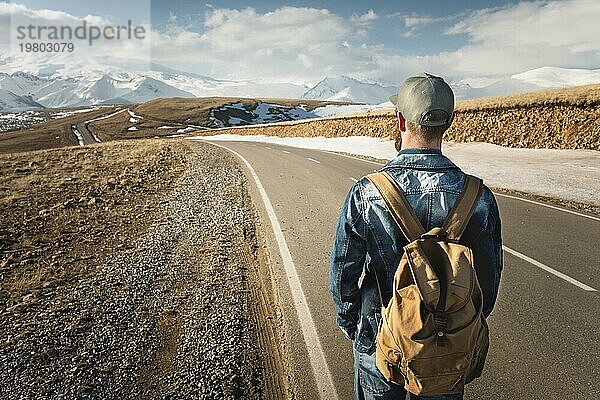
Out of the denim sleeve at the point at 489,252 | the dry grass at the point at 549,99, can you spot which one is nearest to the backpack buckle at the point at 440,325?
the denim sleeve at the point at 489,252

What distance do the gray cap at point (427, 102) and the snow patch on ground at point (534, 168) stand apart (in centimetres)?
1104

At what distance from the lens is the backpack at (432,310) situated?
5.81 feet

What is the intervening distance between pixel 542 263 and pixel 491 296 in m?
5.18

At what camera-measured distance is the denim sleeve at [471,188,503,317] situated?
207cm

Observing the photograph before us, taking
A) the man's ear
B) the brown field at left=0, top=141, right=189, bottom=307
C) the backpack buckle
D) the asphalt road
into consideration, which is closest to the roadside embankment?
the asphalt road

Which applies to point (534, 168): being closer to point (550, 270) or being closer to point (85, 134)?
point (550, 270)

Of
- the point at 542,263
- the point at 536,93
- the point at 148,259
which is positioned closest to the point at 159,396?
the point at 148,259

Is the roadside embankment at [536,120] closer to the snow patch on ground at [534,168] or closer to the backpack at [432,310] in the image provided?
the snow patch on ground at [534,168]

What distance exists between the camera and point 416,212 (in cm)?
198

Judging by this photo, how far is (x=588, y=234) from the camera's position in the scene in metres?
8.11

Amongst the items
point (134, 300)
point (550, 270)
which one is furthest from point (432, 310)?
point (550, 270)

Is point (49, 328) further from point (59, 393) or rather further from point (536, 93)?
point (536, 93)

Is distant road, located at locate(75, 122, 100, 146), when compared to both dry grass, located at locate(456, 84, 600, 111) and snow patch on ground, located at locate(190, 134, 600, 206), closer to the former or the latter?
snow patch on ground, located at locate(190, 134, 600, 206)

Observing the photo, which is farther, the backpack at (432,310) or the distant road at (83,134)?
the distant road at (83,134)
